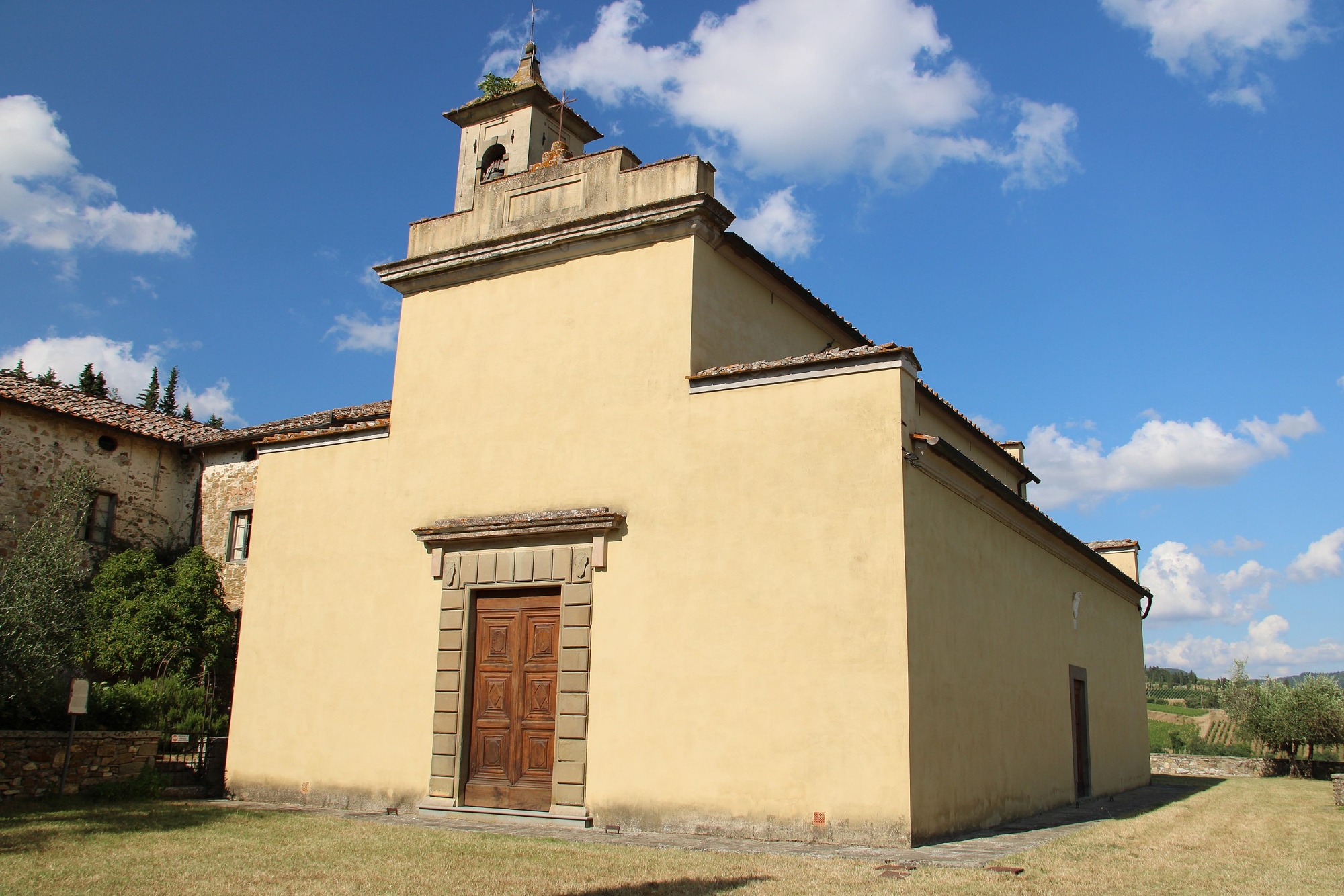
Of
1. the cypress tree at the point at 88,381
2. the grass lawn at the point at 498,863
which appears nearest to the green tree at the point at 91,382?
the cypress tree at the point at 88,381

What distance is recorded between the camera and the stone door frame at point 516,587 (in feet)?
34.2

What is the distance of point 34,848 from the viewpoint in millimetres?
8078

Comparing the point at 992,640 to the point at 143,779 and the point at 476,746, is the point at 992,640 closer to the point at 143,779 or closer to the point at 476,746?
the point at 476,746

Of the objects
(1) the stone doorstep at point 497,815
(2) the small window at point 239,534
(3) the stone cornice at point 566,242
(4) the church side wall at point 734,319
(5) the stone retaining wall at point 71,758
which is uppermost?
(3) the stone cornice at point 566,242

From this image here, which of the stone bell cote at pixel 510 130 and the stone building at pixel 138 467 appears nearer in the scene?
the stone bell cote at pixel 510 130

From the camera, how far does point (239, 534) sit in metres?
21.4

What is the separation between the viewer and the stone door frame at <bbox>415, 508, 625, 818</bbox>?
34.2 ft

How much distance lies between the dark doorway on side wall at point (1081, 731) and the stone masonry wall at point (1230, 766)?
11.5m

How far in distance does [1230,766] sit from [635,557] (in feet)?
69.9

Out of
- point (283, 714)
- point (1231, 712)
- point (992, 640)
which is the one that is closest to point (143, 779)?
point (283, 714)

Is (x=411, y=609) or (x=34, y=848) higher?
(x=411, y=609)

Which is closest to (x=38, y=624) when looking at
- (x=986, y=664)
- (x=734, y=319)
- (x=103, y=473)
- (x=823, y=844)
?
(x=103, y=473)

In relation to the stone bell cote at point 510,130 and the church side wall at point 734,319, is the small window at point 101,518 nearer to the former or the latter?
the stone bell cote at point 510,130

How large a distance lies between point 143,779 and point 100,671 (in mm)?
8172
